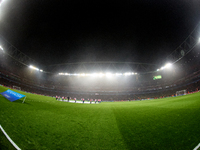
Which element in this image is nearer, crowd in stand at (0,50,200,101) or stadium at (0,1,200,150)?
stadium at (0,1,200,150)

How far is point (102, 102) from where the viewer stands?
24.9 meters

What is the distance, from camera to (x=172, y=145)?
7.11 feet

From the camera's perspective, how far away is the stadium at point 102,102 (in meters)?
2.50

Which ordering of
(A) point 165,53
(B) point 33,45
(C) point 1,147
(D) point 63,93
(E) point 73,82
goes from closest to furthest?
(C) point 1,147 < (B) point 33,45 < (A) point 165,53 < (D) point 63,93 < (E) point 73,82

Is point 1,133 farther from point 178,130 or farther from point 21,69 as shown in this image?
point 21,69

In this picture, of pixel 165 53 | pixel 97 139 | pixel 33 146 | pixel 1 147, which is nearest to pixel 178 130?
pixel 97 139

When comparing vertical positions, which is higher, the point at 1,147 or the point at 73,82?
the point at 73,82

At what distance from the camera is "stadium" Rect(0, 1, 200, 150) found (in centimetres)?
250

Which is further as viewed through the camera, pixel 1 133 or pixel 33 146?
pixel 1 133

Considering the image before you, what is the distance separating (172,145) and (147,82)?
1608 inches

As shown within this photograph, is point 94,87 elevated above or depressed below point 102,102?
above

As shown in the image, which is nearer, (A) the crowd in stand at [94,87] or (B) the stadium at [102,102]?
(B) the stadium at [102,102]

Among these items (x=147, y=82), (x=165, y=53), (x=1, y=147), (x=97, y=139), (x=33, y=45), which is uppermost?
(x=33, y=45)

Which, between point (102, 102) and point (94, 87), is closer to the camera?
point (102, 102)
